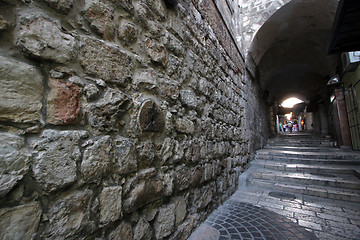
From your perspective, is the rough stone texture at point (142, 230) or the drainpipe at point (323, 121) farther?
the drainpipe at point (323, 121)

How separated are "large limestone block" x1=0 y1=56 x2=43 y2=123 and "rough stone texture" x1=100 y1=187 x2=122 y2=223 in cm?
57

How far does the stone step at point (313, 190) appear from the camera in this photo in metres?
3.09

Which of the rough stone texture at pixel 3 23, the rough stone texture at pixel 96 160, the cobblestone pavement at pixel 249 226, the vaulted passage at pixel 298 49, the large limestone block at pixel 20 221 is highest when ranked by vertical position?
the vaulted passage at pixel 298 49

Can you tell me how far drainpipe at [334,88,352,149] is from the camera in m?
5.84

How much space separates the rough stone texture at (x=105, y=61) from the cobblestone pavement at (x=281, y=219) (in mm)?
1856

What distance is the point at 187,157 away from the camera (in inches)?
76.2

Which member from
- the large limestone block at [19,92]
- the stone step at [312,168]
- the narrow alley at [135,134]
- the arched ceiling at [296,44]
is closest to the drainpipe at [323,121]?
the arched ceiling at [296,44]

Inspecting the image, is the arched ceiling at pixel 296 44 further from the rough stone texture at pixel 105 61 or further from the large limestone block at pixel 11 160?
the large limestone block at pixel 11 160

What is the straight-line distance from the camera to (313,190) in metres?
3.35

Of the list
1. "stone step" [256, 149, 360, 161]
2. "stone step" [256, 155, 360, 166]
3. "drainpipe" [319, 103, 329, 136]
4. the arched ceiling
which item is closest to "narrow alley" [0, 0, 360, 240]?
"stone step" [256, 155, 360, 166]

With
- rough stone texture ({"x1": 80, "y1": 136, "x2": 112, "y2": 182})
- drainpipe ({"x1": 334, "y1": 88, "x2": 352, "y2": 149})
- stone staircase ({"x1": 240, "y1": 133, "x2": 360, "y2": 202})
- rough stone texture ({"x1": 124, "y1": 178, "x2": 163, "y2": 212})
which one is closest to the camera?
rough stone texture ({"x1": 80, "y1": 136, "x2": 112, "y2": 182})

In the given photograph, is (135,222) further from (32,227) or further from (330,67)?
(330,67)

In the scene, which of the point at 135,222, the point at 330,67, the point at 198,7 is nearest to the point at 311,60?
the point at 330,67

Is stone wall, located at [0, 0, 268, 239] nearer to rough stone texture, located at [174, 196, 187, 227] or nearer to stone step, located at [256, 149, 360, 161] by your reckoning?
rough stone texture, located at [174, 196, 187, 227]
